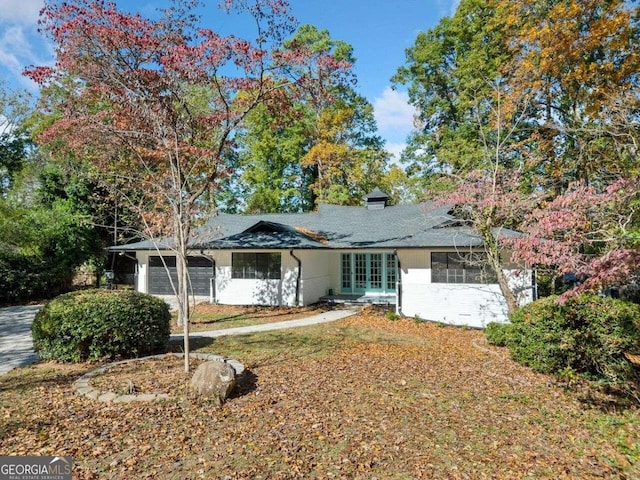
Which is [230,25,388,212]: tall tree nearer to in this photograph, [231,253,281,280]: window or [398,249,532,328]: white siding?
[231,253,281,280]: window

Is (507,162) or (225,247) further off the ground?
(507,162)

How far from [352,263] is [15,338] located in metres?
12.6

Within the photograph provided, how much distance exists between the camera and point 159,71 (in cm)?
1003

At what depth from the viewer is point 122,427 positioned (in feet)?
15.0

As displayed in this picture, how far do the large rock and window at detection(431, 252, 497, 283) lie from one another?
8.62 m

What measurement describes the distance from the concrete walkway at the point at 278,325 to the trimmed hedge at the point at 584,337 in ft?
21.3

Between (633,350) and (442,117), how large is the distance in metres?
19.2

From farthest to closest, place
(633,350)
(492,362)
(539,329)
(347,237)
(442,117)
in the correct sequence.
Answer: (442,117), (347,237), (492,362), (539,329), (633,350)

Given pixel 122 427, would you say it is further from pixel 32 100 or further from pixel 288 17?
pixel 32 100

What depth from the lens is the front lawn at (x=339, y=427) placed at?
3.88 meters

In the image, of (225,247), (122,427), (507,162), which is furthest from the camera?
(507,162)

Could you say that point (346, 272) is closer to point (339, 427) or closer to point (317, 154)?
point (317, 154)

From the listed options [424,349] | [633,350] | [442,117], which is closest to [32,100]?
[442,117]

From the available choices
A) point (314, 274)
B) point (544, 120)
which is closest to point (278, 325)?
point (314, 274)
